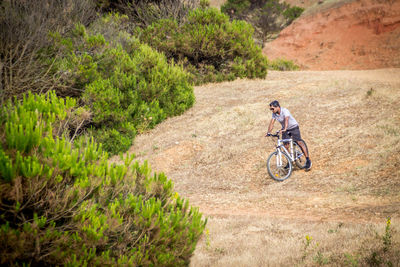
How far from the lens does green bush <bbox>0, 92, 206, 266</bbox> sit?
3.17 m

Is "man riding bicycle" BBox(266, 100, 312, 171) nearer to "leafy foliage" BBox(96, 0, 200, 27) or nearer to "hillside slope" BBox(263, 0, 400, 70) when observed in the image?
"leafy foliage" BBox(96, 0, 200, 27)

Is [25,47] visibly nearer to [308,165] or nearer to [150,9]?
[308,165]

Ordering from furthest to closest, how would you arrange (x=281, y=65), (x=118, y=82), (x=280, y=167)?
(x=281, y=65) → (x=118, y=82) → (x=280, y=167)

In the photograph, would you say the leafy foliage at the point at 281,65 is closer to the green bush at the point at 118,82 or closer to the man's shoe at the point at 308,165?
the green bush at the point at 118,82

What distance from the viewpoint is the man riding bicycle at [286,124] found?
8.61 metres

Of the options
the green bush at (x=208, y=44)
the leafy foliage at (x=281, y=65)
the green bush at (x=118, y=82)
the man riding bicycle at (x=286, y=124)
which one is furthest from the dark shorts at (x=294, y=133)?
the leafy foliage at (x=281, y=65)

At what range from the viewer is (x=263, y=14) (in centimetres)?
3919

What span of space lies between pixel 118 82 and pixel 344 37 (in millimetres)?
28097

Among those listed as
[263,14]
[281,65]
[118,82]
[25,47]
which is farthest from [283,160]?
[263,14]

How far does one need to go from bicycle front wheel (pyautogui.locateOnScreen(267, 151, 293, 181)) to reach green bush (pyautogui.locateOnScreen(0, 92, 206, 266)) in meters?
5.47

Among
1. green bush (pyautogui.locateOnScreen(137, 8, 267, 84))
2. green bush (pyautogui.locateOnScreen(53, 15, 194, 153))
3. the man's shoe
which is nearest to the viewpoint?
the man's shoe

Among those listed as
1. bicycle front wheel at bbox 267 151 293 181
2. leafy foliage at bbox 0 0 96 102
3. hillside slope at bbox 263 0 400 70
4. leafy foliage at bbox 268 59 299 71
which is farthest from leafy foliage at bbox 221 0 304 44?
bicycle front wheel at bbox 267 151 293 181

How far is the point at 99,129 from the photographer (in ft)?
44.3

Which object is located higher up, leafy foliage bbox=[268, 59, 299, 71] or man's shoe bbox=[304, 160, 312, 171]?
leafy foliage bbox=[268, 59, 299, 71]
